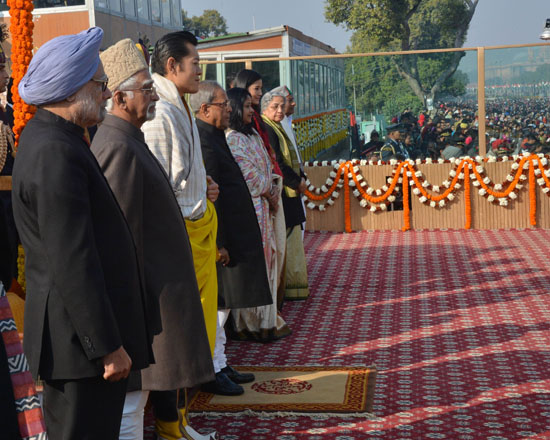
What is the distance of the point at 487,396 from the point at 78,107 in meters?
2.72

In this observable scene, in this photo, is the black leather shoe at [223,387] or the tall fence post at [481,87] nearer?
the black leather shoe at [223,387]

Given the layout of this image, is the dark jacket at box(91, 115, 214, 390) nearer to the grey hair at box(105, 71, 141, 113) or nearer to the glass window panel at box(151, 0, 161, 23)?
the grey hair at box(105, 71, 141, 113)

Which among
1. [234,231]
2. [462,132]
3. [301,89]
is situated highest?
[301,89]

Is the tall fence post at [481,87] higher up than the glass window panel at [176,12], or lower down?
lower down

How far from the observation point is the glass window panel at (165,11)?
23325mm

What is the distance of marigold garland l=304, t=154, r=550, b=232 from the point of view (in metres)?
9.88

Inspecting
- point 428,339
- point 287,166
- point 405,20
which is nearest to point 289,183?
point 287,166

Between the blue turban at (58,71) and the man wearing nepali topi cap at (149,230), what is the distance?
1.97 ft

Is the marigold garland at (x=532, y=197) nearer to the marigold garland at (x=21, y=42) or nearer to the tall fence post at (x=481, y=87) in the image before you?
the tall fence post at (x=481, y=87)

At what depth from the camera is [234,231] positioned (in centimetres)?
460

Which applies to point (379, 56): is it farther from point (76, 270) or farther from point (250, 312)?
point (76, 270)

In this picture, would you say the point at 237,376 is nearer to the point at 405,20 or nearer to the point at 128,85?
the point at 128,85

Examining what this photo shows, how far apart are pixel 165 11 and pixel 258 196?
63.6 feet

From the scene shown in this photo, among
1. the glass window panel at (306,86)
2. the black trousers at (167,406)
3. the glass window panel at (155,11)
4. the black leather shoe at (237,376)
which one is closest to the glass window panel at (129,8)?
the glass window panel at (155,11)
